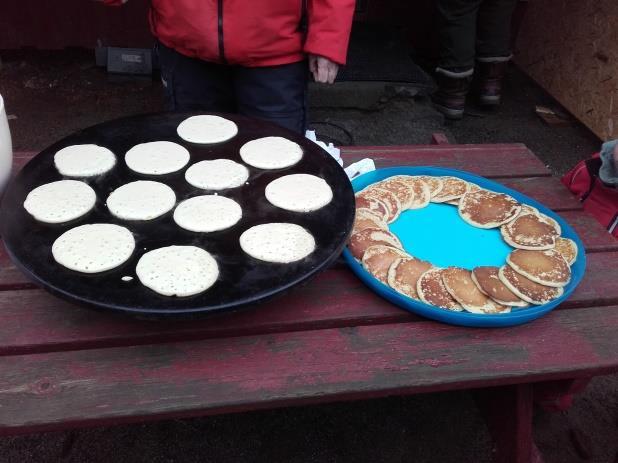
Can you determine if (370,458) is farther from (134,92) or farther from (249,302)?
(134,92)

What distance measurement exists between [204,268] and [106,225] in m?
0.32

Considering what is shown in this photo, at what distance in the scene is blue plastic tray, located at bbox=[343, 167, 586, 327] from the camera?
1439mm

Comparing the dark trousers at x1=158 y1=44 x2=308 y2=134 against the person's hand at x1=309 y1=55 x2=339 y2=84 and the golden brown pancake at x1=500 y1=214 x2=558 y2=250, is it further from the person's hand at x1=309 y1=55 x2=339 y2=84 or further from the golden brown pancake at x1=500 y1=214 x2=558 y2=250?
the golden brown pancake at x1=500 y1=214 x2=558 y2=250

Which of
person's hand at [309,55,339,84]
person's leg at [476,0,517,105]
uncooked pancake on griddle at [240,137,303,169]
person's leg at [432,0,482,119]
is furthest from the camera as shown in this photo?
person's leg at [476,0,517,105]

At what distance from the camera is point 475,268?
1.53m

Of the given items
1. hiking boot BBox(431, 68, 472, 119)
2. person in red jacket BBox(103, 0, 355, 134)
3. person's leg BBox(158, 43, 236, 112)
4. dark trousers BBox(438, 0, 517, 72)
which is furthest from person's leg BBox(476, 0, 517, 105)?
person's leg BBox(158, 43, 236, 112)

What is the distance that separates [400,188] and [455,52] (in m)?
2.51

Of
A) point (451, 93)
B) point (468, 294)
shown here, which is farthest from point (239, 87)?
point (451, 93)

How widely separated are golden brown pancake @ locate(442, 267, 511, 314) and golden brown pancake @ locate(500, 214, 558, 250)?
267 millimetres

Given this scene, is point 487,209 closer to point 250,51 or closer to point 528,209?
point 528,209

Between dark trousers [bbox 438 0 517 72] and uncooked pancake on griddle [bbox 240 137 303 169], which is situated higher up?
uncooked pancake on griddle [bbox 240 137 303 169]

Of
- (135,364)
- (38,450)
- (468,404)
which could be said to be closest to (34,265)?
(135,364)

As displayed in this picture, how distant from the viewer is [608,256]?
1756 millimetres

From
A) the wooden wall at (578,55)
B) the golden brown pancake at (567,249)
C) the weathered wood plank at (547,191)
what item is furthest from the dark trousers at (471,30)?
the golden brown pancake at (567,249)
